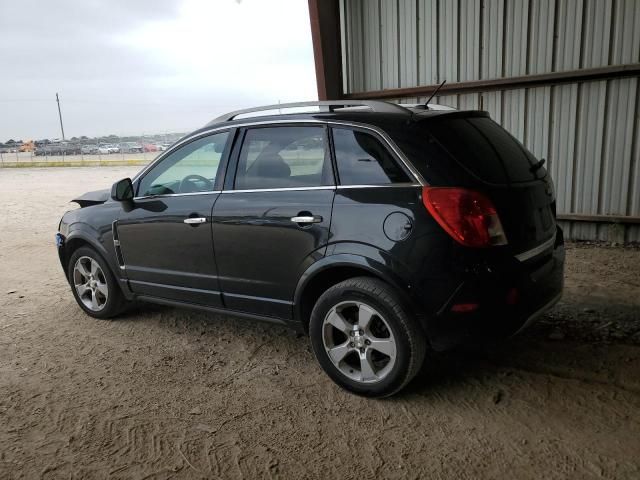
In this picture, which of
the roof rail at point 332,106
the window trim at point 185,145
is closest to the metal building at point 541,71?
the roof rail at point 332,106

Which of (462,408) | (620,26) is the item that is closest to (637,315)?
(462,408)

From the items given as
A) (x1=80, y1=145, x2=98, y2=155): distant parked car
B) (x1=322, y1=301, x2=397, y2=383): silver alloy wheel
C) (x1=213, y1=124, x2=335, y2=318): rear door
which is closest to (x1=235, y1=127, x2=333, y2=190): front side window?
(x1=213, y1=124, x2=335, y2=318): rear door

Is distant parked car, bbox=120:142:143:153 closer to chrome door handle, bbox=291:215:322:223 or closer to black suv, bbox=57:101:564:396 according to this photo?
black suv, bbox=57:101:564:396

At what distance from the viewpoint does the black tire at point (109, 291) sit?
4.87 metres

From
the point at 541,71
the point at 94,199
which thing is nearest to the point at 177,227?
the point at 94,199

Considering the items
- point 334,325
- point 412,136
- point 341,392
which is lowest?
point 341,392

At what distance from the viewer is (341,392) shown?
3.47 m

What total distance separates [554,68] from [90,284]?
6.22m

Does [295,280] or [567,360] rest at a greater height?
[295,280]

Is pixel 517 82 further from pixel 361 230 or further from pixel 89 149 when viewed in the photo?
pixel 89 149

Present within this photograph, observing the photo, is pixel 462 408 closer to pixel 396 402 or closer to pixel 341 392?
pixel 396 402

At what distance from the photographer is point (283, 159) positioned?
148 inches

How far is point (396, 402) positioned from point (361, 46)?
6.68 metres

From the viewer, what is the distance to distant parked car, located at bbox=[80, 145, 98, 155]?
147 feet
